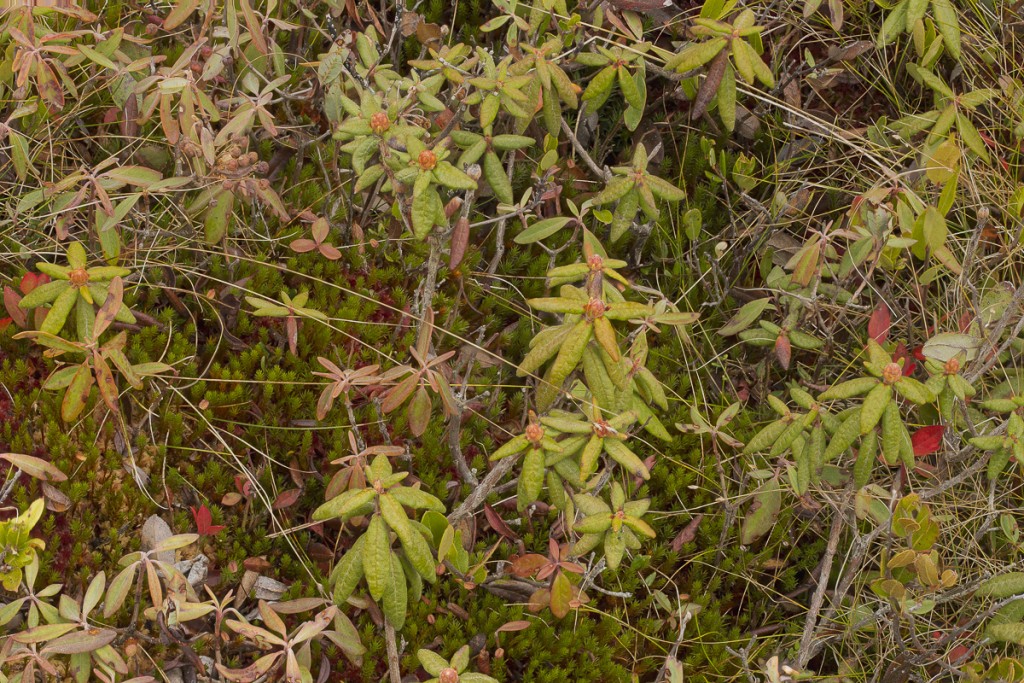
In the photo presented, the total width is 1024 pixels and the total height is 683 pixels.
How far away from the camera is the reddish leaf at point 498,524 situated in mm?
2924

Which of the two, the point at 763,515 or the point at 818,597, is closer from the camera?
the point at 818,597

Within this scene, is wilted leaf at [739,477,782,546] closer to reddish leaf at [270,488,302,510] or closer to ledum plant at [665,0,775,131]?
ledum plant at [665,0,775,131]

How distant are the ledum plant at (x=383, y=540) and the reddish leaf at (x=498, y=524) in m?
0.49

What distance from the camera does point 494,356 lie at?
3129 millimetres

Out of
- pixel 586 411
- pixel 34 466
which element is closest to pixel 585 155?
pixel 586 411

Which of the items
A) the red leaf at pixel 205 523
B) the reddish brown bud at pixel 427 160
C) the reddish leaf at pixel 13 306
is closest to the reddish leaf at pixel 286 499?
the red leaf at pixel 205 523

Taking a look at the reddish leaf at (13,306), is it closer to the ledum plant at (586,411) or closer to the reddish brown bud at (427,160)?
the reddish brown bud at (427,160)

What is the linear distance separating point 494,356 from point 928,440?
4.72 ft

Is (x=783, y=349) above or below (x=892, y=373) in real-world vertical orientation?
below

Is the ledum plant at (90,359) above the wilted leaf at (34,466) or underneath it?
above

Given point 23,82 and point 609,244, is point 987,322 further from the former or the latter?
point 23,82

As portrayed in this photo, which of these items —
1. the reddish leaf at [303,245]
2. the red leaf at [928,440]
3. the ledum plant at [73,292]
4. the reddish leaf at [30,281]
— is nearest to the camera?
the ledum plant at [73,292]

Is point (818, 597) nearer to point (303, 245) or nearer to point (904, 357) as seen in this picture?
point (904, 357)

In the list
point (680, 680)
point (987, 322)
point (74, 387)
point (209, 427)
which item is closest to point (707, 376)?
point (987, 322)
